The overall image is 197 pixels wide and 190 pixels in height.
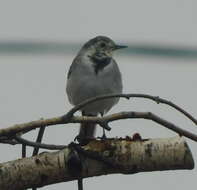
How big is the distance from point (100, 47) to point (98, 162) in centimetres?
391

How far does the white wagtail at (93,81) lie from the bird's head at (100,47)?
1.1 inches

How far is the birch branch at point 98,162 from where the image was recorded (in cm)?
354

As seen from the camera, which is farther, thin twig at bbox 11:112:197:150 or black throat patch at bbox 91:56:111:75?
black throat patch at bbox 91:56:111:75

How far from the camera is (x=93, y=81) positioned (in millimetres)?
6652

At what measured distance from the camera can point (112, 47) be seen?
7504mm

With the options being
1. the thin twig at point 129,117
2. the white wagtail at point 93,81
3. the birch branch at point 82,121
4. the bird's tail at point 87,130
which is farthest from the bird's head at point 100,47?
the birch branch at point 82,121

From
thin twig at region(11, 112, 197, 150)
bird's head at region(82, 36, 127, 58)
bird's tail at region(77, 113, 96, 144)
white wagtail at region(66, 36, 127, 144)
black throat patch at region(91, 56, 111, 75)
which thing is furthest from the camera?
bird's head at region(82, 36, 127, 58)

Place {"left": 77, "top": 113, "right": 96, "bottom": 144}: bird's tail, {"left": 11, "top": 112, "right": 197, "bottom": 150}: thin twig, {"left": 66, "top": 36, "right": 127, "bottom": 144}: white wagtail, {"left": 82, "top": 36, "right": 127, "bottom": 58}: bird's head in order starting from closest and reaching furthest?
{"left": 11, "top": 112, "right": 197, "bottom": 150}: thin twig, {"left": 77, "top": 113, "right": 96, "bottom": 144}: bird's tail, {"left": 66, "top": 36, "right": 127, "bottom": 144}: white wagtail, {"left": 82, "top": 36, "right": 127, "bottom": 58}: bird's head

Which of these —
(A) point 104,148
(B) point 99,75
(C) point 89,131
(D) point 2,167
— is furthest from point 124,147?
(B) point 99,75

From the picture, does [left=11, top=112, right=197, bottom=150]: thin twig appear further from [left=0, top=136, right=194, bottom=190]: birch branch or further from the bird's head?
the bird's head

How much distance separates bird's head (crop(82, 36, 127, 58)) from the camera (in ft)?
24.0

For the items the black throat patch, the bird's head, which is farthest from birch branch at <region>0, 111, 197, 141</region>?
the bird's head

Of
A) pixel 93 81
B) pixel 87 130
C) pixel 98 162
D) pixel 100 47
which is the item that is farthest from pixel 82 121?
pixel 100 47

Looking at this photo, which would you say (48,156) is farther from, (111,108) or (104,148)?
(111,108)
